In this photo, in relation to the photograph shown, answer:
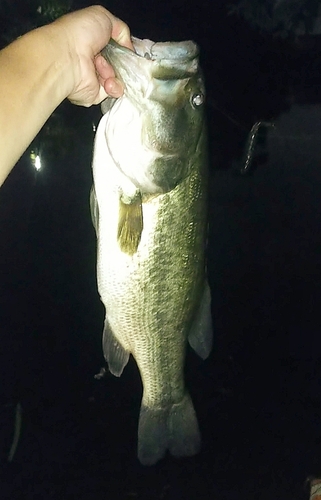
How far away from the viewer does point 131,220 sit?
4.07ft

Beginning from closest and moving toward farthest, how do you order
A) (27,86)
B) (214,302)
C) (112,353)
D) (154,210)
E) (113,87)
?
(27,86)
(113,87)
(154,210)
(112,353)
(214,302)

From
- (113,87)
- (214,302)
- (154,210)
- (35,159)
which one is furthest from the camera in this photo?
(214,302)

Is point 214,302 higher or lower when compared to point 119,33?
lower

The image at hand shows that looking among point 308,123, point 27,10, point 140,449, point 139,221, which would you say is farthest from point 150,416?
point 308,123

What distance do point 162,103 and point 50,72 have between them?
0.84 feet

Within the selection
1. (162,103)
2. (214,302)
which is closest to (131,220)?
(162,103)

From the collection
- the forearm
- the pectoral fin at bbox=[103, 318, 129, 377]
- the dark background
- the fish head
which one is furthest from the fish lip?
the dark background

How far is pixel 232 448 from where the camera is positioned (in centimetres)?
382

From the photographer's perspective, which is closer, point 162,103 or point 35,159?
point 162,103

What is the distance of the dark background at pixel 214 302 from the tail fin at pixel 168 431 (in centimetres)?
212

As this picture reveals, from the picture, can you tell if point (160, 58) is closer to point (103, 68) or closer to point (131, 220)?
point (103, 68)

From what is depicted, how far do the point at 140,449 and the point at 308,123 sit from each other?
379cm

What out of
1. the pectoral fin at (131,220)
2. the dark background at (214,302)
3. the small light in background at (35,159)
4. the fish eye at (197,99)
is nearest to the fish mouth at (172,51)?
the fish eye at (197,99)

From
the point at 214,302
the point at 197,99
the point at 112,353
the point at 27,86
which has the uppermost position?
the point at 27,86
